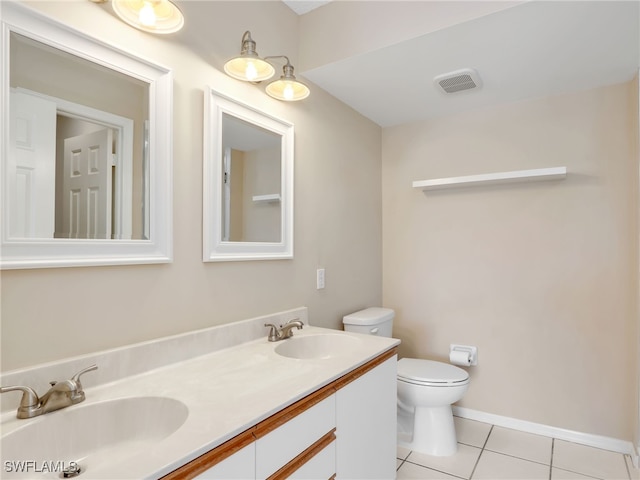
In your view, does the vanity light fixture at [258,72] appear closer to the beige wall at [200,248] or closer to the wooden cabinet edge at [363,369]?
the beige wall at [200,248]

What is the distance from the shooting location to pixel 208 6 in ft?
5.20

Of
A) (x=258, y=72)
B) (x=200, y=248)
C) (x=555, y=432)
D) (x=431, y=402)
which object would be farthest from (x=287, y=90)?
(x=555, y=432)

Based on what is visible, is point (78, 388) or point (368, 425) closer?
point (78, 388)

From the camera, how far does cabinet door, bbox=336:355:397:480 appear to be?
4.51 ft

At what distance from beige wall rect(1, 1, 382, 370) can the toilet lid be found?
52 cm

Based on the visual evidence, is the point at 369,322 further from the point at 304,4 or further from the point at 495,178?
the point at 304,4

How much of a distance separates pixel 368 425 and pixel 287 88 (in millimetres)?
1589

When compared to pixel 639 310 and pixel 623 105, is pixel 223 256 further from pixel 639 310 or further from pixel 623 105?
pixel 623 105

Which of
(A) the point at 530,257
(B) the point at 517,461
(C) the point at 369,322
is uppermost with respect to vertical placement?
(A) the point at 530,257

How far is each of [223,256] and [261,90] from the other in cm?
86

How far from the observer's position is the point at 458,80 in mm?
2174

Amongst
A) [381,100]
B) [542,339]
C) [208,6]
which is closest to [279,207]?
[208,6]

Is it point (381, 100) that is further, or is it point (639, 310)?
point (381, 100)

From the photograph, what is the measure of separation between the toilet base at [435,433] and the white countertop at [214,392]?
33.8 inches
